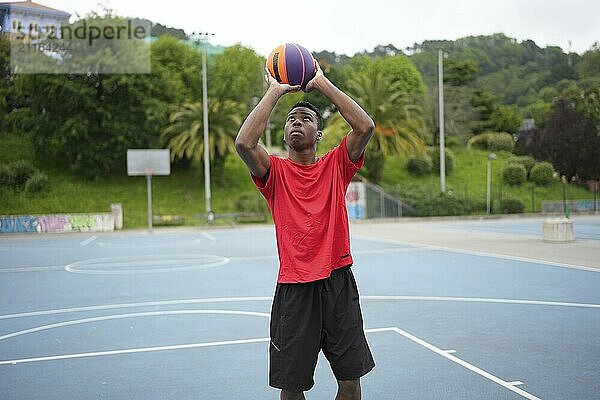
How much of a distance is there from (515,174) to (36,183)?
29.4 meters

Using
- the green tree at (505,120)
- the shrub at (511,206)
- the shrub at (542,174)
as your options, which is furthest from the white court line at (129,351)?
the green tree at (505,120)

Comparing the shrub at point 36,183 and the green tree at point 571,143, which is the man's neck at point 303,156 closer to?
the shrub at point 36,183

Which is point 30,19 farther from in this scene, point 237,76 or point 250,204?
point 237,76

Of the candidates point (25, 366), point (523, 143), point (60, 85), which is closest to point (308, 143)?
point (25, 366)

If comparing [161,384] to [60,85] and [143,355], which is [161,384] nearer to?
[143,355]

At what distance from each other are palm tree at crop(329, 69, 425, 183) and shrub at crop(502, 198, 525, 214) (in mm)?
6396

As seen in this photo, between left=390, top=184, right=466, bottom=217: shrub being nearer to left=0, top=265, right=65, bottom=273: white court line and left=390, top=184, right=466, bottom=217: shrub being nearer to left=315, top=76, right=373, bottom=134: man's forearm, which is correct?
left=0, top=265, right=65, bottom=273: white court line

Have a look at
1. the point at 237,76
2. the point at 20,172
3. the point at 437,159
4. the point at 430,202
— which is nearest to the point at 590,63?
the point at 437,159

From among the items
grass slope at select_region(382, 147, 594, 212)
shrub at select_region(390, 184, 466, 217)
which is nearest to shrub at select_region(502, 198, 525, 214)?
grass slope at select_region(382, 147, 594, 212)

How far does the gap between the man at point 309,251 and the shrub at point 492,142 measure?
163 ft

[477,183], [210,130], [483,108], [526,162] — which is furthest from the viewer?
→ [483,108]

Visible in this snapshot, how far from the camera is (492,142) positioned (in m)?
50.9

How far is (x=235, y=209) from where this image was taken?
34.0 metres

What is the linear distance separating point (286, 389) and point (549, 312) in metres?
5.46
